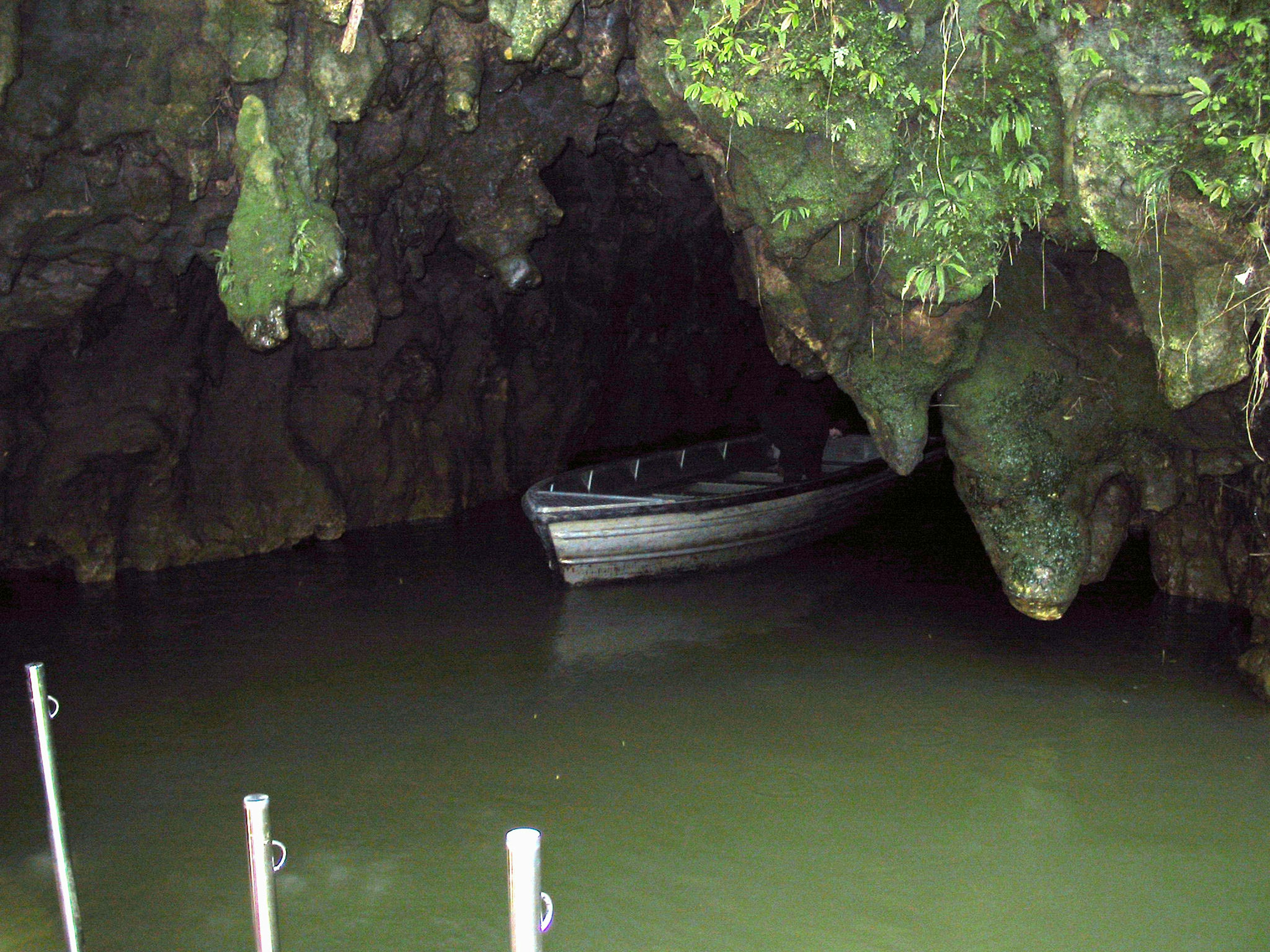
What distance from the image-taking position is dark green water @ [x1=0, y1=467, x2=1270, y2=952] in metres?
5.17

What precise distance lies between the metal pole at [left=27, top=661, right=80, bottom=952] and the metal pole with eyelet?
1.30m

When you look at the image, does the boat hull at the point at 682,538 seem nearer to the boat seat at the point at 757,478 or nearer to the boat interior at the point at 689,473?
the boat interior at the point at 689,473

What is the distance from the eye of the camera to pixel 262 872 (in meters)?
3.23

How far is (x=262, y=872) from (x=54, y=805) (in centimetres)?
146

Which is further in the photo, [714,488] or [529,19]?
[714,488]

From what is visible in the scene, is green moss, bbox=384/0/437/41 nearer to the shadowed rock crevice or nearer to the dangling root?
the dangling root

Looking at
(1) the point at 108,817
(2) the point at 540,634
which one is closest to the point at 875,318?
(2) the point at 540,634

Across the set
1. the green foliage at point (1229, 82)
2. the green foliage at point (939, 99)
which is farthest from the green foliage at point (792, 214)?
the green foliage at point (1229, 82)

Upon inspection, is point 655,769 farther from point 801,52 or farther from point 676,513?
point 676,513

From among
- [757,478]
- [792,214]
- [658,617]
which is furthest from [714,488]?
[792,214]

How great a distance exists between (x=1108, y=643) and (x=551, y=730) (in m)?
4.85

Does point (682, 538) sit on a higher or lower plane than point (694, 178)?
lower

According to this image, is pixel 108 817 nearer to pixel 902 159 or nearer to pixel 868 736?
pixel 868 736

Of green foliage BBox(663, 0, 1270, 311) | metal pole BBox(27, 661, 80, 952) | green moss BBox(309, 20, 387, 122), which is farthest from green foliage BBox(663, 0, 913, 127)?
metal pole BBox(27, 661, 80, 952)
